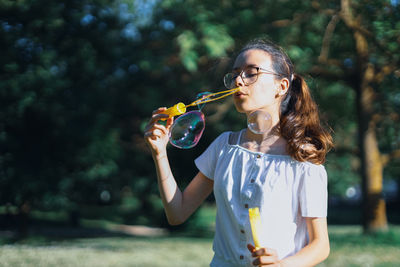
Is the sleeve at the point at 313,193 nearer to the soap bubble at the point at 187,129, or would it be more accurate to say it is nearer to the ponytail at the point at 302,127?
the ponytail at the point at 302,127

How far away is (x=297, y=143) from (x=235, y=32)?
21.9ft

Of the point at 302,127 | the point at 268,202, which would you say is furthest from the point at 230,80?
the point at 268,202

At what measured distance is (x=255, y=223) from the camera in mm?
1740

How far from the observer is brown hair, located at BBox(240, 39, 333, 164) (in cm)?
190

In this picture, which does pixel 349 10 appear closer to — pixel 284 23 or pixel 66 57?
pixel 284 23

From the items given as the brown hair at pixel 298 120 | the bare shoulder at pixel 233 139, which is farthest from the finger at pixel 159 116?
the brown hair at pixel 298 120

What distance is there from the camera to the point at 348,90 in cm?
1328

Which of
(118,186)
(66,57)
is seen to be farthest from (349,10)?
(118,186)

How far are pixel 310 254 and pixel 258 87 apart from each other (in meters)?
0.72

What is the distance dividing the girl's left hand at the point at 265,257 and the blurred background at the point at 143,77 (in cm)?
514

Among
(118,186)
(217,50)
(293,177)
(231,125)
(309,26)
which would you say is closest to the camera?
(293,177)

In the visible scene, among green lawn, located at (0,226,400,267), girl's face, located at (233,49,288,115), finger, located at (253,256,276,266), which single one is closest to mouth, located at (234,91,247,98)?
girl's face, located at (233,49,288,115)

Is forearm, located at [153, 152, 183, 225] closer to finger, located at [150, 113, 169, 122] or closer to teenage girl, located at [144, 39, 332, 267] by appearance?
teenage girl, located at [144, 39, 332, 267]

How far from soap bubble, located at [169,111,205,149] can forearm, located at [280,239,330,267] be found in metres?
1.04
